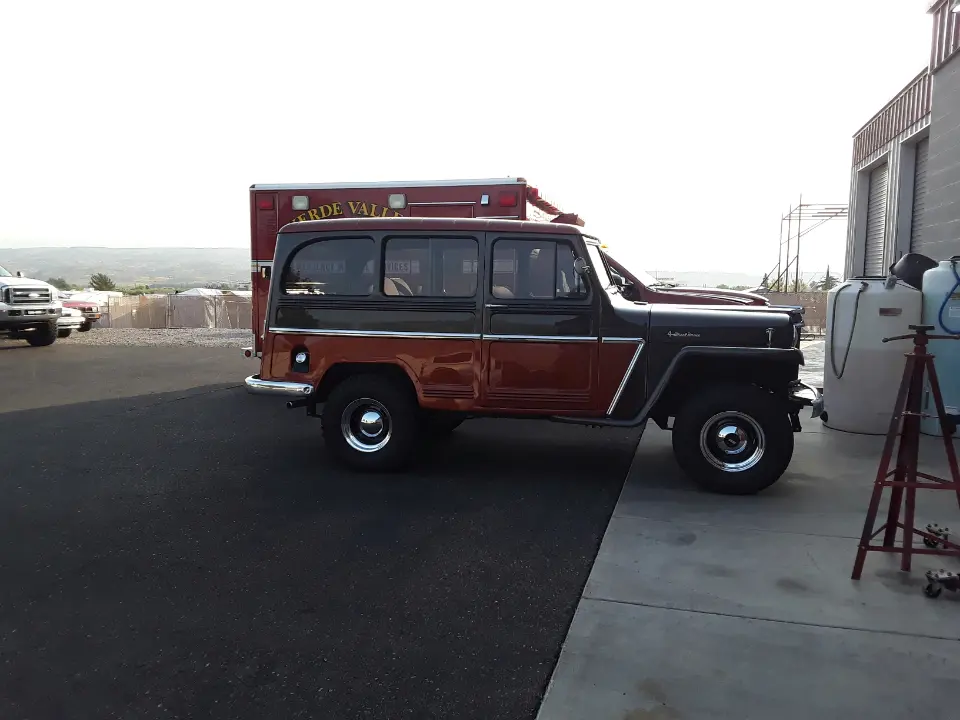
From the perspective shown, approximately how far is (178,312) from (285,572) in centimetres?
2471

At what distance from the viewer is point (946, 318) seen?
7.78 meters

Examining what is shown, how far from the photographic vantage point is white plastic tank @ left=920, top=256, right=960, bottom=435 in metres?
7.72

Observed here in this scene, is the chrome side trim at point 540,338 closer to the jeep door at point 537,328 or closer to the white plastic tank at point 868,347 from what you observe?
the jeep door at point 537,328

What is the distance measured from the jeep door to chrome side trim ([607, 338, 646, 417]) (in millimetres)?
157

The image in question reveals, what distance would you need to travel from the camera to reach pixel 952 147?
10195 millimetres

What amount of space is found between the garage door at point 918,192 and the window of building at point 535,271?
32.0ft

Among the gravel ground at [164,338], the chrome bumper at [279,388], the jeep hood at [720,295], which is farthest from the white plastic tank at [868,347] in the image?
the gravel ground at [164,338]

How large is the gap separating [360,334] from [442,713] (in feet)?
13.0

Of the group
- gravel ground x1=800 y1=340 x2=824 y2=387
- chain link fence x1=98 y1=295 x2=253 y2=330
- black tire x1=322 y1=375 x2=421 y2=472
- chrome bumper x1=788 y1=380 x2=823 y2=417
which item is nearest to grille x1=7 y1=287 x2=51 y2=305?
chain link fence x1=98 y1=295 x2=253 y2=330

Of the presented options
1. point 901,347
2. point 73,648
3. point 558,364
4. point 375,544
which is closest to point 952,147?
point 901,347

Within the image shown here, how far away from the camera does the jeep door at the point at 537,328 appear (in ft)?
20.1

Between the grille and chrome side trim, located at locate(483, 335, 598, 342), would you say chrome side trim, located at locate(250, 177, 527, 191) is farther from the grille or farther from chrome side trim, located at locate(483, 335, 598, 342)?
the grille

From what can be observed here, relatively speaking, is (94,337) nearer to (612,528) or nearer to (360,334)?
(360,334)

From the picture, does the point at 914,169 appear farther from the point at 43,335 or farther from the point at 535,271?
the point at 43,335
